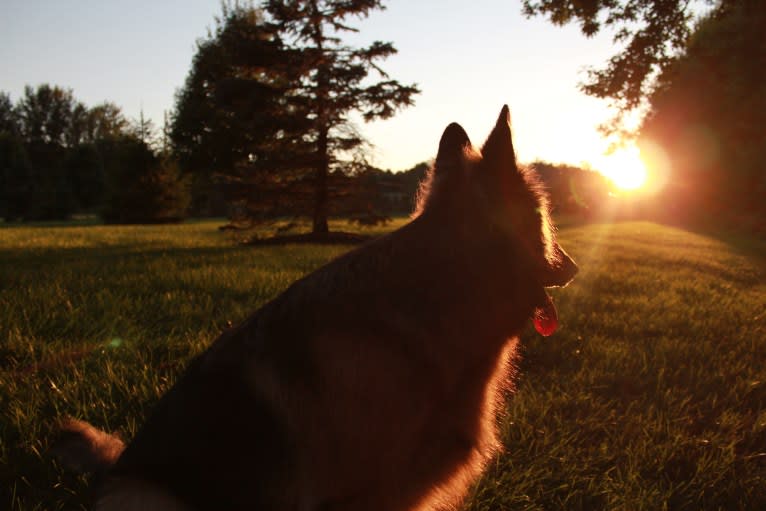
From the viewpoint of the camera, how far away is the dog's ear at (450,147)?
1929 millimetres

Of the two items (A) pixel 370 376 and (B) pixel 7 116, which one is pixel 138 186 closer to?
(A) pixel 370 376

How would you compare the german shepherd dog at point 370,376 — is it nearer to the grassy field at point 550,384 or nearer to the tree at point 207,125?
the grassy field at point 550,384

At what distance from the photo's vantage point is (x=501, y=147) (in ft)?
5.97

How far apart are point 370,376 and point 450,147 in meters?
1.00

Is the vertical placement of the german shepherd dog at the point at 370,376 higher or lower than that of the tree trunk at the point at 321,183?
lower

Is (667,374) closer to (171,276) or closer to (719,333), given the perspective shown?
(719,333)

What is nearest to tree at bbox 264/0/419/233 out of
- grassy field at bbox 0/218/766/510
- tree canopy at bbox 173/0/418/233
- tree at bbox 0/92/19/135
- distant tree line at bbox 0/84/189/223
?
tree canopy at bbox 173/0/418/233

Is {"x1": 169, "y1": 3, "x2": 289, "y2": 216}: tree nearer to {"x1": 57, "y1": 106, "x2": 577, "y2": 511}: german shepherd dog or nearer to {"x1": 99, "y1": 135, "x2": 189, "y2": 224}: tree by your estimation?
{"x1": 99, "y1": 135, "x2": 189, "y2": 224}: tree

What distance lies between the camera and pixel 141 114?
31203mm

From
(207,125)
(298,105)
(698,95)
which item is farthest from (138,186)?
(698,95)

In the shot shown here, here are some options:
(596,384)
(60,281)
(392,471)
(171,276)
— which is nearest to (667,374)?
(596,384)

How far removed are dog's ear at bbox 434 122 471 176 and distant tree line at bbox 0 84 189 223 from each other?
108 ft

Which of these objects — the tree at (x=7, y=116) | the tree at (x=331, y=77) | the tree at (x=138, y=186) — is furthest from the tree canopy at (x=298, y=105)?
the tree at (x=7, y=116)

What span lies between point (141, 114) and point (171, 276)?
1139 inches
